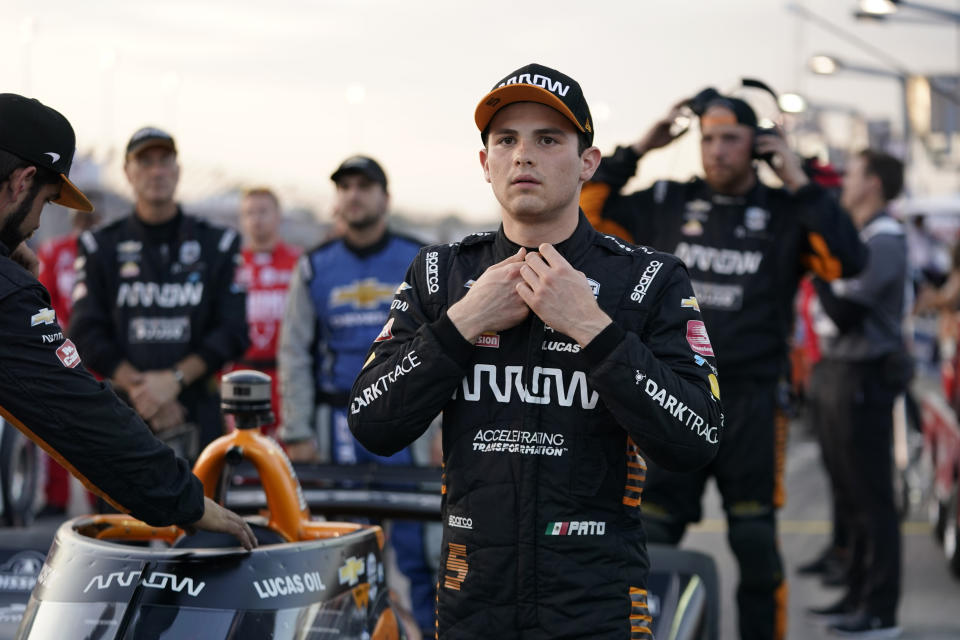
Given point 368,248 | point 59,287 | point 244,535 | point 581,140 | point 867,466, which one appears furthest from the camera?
point 59,287

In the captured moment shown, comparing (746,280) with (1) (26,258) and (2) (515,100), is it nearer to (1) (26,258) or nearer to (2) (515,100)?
(2) (515,100)

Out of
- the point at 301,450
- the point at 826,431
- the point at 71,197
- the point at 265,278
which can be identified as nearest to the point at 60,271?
the point at 265,278

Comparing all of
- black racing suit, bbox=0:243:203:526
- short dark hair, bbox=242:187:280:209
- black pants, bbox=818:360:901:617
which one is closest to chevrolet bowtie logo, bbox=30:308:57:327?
black racing suit, bbox=0:243:203:526

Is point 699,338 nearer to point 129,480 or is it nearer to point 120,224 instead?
point 129,480

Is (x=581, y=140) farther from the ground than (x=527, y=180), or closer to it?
farther from the ground

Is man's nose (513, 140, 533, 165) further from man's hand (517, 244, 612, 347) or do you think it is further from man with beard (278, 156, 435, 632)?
man with beard (278, 156, 435, 632)

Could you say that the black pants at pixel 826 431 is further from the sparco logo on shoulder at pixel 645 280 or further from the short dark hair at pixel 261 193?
the short dark hair at pixel 261 193

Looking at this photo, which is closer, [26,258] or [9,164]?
[9,164]

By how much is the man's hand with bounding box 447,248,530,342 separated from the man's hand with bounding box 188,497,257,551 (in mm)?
751

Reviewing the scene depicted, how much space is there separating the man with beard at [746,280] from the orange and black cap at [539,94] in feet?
7.18

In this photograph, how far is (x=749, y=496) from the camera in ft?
15.4

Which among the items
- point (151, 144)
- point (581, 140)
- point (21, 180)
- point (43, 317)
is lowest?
point (43, 317)

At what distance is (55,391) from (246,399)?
2.77ft

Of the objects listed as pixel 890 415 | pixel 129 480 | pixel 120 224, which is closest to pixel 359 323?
pixel 120 224
